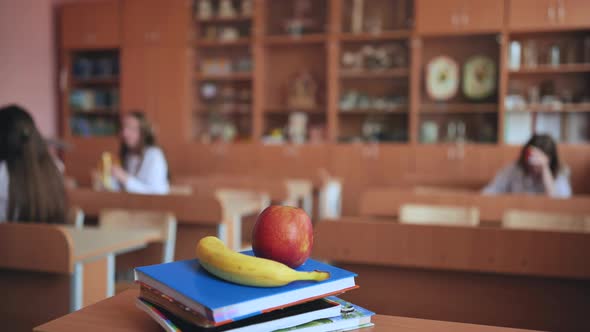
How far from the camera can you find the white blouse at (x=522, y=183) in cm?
371

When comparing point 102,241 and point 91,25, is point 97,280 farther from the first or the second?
point 91,25

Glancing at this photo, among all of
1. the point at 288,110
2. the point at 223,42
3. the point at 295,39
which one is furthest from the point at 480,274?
the point at 223,42

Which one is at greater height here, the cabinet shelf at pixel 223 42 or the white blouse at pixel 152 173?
the cabinet shelf at pixel 223 42

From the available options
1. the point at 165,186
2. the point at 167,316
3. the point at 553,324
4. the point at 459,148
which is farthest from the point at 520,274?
the point at 459,148

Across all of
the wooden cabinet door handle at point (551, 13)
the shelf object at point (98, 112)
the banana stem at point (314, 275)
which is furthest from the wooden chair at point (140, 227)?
the shelf object at point (98, 112)

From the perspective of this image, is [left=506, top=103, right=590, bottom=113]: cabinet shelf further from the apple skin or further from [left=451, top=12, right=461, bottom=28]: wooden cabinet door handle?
the apple skin

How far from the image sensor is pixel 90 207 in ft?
10.4

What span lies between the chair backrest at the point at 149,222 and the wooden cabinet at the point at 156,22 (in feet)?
13.9

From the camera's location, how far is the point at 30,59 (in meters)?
6.70

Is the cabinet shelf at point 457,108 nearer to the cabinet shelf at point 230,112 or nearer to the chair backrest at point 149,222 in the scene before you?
the cabinet shelf at point 230,112

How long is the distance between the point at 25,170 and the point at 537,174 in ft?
9.98

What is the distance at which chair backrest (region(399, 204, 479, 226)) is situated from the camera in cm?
276

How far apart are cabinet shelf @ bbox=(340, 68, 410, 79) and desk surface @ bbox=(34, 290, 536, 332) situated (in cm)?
538

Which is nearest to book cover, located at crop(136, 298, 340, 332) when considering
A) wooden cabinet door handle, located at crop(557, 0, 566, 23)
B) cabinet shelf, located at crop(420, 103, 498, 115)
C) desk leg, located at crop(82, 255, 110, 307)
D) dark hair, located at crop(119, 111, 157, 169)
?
desk leg, located at crop(82, 255, 110, 307)
